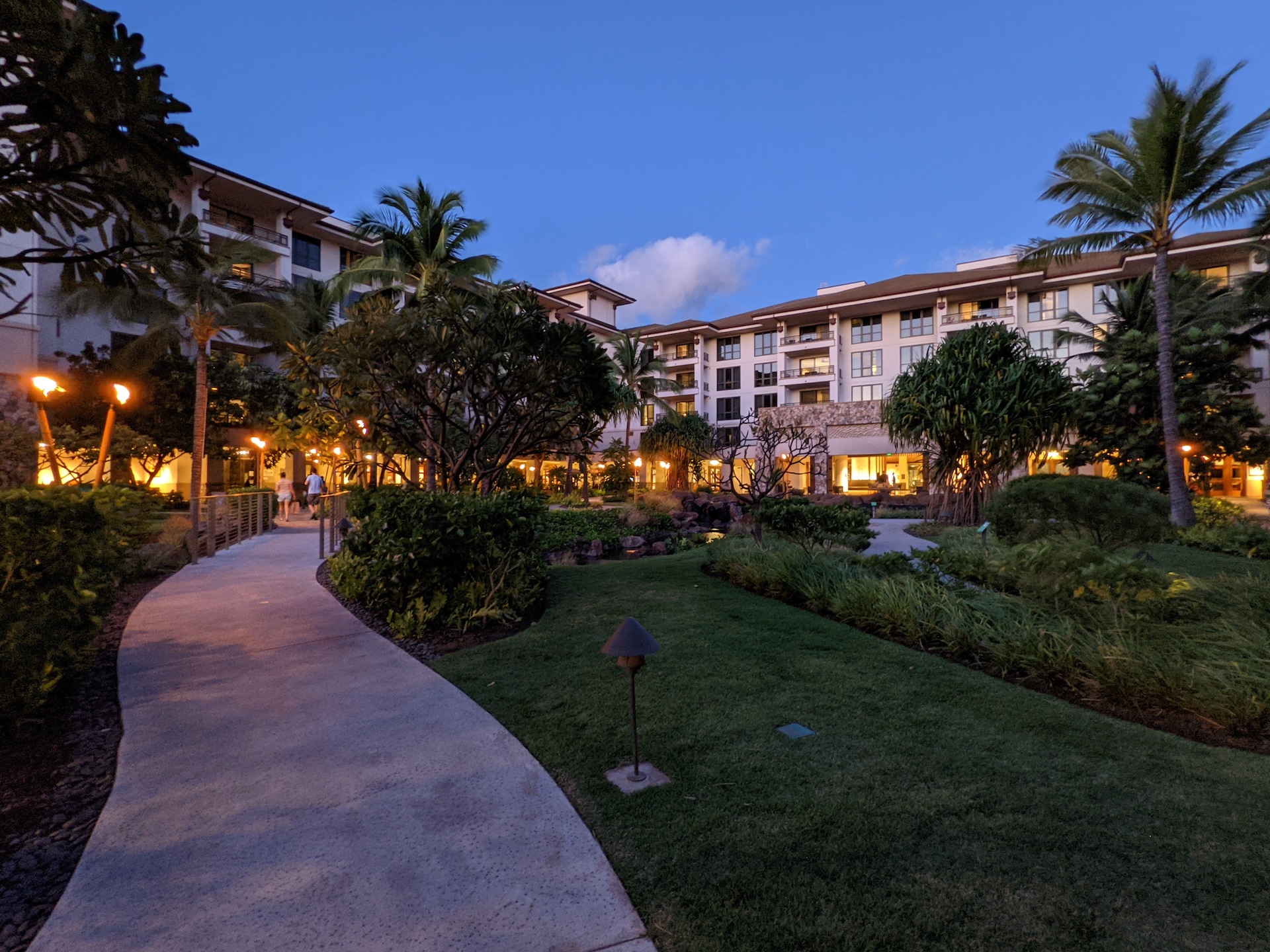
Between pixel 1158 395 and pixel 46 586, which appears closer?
pixel 46 586

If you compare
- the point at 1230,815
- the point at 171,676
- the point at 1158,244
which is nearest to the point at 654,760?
the point at 1230,815

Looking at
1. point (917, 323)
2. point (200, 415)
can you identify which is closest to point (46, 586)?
point (200, 415)

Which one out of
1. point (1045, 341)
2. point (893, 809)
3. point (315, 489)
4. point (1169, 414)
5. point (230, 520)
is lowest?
point (893, 809)

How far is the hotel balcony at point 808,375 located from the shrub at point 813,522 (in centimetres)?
3614

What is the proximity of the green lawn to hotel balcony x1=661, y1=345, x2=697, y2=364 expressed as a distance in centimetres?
4681

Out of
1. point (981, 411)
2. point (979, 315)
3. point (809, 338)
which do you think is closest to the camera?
point (981, 411)

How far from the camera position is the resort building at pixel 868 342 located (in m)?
33.8

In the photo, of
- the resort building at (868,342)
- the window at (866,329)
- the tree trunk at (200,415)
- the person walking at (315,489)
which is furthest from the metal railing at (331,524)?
the window at (866,329)

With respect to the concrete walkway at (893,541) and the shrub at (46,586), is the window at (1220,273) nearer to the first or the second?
the concrete walkway at (893,541)

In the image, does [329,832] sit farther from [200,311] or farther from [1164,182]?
[1164,182]

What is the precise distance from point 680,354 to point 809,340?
11.5m

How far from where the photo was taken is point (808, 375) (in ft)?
150

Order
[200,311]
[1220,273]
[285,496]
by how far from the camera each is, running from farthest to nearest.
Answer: [1220,273], [285,496], [200,311]

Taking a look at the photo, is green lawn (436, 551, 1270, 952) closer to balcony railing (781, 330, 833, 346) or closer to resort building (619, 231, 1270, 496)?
resort building (619, 231, 1270, 496)
